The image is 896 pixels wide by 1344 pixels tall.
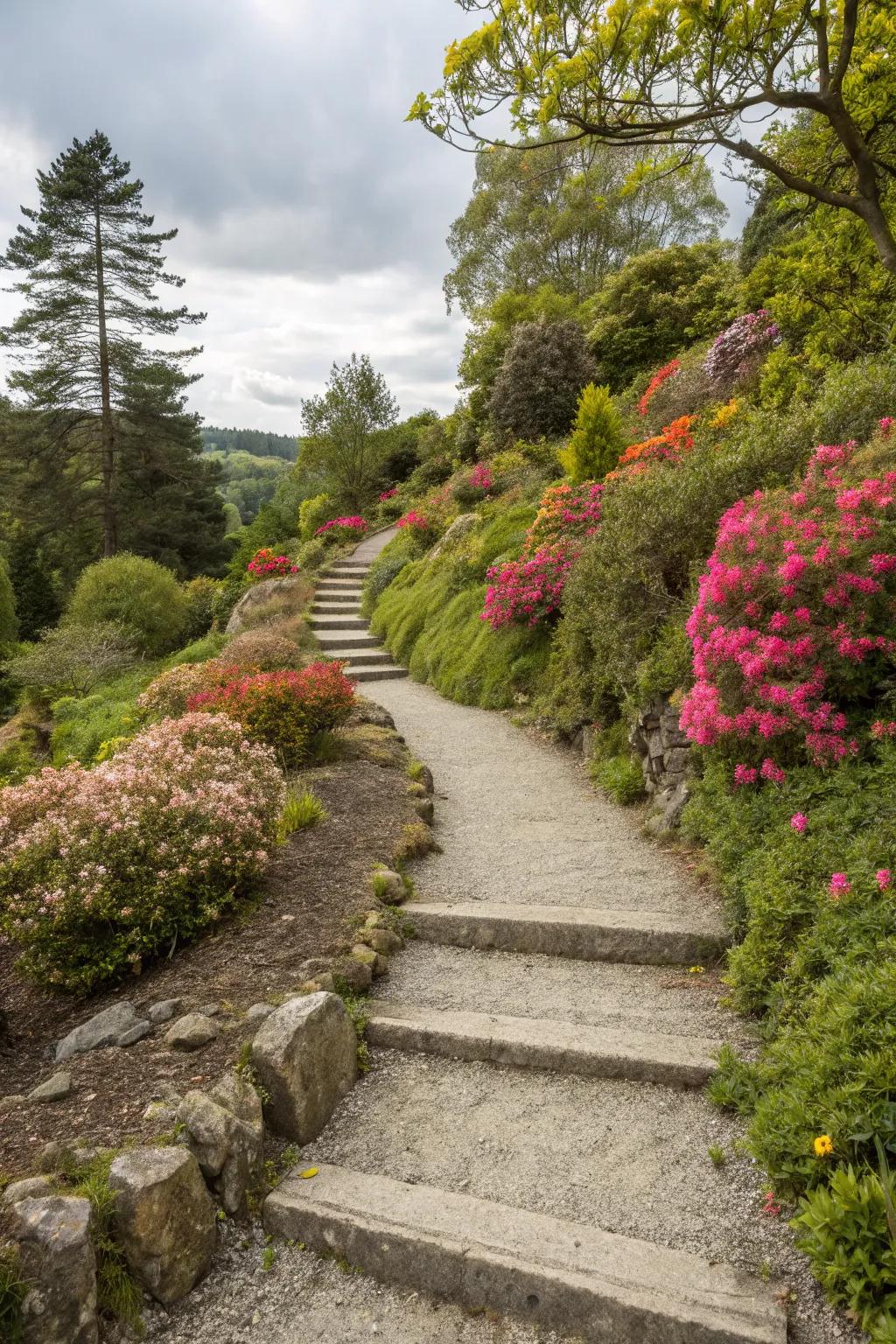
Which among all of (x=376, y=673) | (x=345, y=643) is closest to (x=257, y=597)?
(x=345, y=643)

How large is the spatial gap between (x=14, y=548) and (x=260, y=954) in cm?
2869

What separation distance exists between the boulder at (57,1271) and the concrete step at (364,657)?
380 inches

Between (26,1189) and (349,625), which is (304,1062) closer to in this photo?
(26,1189)

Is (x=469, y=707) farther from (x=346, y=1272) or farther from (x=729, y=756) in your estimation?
(x=346, y=1272)

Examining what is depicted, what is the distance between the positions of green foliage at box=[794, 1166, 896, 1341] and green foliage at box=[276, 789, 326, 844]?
3815 millimetres

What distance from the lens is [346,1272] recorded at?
247cm

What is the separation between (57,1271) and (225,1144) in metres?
0.61

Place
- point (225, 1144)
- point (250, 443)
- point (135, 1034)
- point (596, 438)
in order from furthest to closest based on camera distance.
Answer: point (250, 443)
point (596, 438)
point (135, 1034)
point (225, 1144)

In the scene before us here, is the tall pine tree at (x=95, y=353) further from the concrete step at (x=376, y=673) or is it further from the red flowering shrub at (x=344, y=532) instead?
the concrete step at (x=376, y=673)

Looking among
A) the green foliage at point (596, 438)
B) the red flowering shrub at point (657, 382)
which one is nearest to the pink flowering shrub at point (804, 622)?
the green foliage at point (596, 438)

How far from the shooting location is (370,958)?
12.6ft

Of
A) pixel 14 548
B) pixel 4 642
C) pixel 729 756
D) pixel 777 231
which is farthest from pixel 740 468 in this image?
pixel 14 548

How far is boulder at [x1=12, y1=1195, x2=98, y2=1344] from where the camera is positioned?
205 cm

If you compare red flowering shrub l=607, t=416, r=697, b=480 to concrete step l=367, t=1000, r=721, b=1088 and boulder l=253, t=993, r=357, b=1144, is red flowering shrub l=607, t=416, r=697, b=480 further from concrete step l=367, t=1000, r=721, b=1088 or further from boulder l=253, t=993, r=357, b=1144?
boulder l=253, t=993, r=357, b=1144
